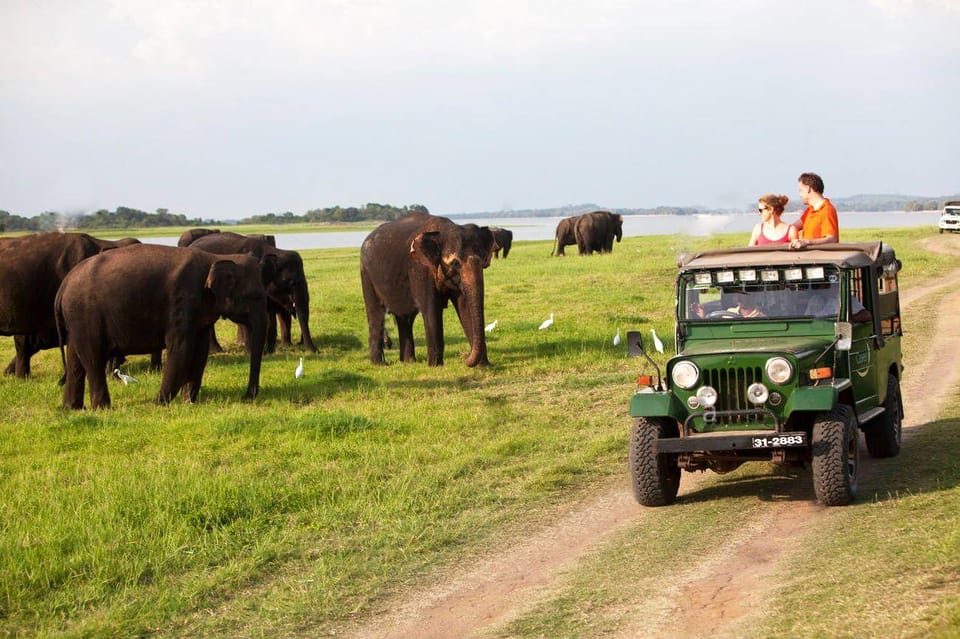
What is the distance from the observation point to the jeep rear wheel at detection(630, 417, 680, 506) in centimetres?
902

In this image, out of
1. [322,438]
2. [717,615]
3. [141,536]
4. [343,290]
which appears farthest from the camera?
[343,290]

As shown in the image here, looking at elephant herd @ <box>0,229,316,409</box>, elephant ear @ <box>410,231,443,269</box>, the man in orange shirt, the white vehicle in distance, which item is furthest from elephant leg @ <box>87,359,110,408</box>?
the white vehicle in distance

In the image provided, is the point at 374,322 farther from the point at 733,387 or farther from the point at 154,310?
the point at 733,387

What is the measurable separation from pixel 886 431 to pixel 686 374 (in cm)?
245

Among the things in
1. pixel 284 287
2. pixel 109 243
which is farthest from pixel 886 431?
pixel 109 243

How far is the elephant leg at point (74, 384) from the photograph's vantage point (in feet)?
50.8

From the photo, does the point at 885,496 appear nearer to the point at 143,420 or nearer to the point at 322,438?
the point at 322,438

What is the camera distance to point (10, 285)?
18031 mm

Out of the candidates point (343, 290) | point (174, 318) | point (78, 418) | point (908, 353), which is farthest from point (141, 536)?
point (343, 290)

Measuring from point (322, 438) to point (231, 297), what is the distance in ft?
12.8

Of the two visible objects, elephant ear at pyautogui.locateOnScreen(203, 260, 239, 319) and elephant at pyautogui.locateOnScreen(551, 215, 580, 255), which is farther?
elephant at pyautogui.locateOnScreen(551, 215, 580, 255)

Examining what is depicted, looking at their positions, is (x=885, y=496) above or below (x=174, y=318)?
below

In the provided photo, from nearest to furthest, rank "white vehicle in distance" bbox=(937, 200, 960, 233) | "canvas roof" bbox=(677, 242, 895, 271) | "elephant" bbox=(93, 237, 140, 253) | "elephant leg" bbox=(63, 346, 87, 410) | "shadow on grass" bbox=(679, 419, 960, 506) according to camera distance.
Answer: "shadow on grass" bbox=(679, 419, 960, 506)
"canvas roof" bbox=(677, 242, 895, 271)
"elephant leg" bbox=(63, 346, 87, 410)
"elephant" bbox=(93, 237, 140, 253)
"white vehicle in distance" bbox=(937, 200, 960, 233)

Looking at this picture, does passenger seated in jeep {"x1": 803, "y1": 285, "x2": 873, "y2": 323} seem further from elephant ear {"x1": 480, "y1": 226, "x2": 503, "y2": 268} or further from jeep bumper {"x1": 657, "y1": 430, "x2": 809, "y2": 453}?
elephant ear {"x1": 480, "y1": 226, "x2": 503, "y2": 268}
